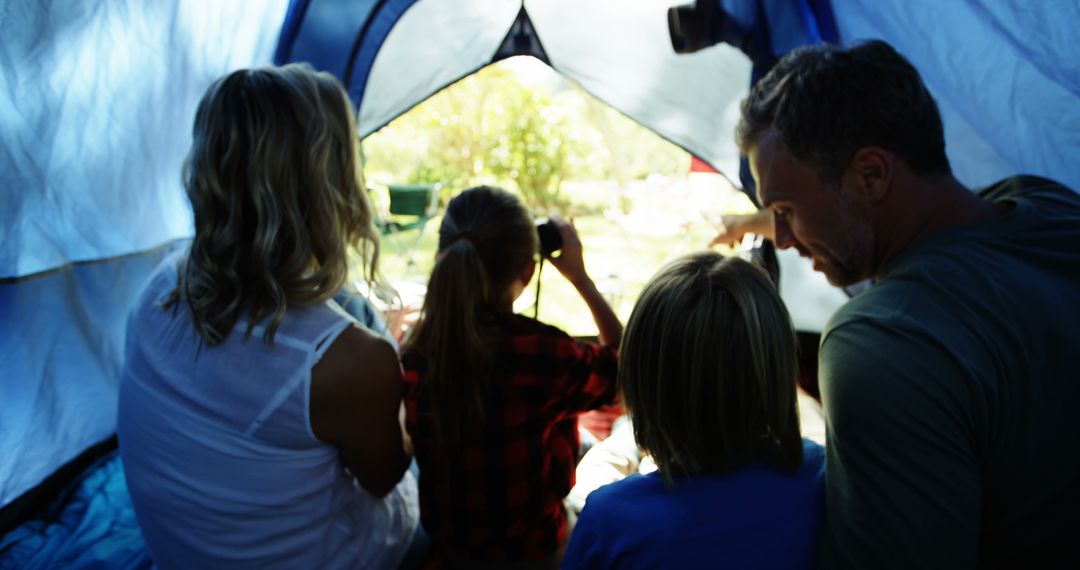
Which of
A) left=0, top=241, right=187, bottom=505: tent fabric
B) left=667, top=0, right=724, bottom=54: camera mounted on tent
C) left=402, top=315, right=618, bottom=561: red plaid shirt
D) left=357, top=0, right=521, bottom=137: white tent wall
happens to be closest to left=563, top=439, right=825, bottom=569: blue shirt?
left=402, top=315, right=618, bottom=561: red plaid shirt

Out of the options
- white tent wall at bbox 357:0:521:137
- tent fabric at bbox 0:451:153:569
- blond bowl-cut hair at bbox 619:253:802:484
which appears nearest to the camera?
blond bowl-cut hair at bbox 619:253:802:484

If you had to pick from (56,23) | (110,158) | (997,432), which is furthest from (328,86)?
(997,432)

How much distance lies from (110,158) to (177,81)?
303mm

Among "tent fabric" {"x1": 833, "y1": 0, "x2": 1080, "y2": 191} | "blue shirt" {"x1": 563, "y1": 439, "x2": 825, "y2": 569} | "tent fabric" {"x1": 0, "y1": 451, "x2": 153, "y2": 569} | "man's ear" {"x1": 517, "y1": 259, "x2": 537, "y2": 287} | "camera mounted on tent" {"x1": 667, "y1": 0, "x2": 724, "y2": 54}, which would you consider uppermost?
"tent fabric" {"x1": 833, "y1": 0, "x2": 1080, "y2": 191}

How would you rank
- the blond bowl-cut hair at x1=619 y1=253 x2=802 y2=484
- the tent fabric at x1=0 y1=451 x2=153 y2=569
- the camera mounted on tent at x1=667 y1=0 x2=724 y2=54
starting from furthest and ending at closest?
the camera mounted on tent at x1=667 y1=0 x2=724 y2=54
the tent fabric at x1=0 y1=451 x2=153 y2=569
the blond bowl-cut hair at x1=619 y1=253 x2=802 y2=484

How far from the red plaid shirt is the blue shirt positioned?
0.44 metres

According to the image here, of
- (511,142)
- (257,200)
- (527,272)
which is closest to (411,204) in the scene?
(511,142)

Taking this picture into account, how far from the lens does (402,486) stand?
1.54m

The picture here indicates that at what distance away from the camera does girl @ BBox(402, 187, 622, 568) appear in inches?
53.1

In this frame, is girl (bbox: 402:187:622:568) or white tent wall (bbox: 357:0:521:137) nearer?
girl (bbox: 402:187:622:568)

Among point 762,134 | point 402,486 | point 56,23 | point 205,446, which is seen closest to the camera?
point 205,446

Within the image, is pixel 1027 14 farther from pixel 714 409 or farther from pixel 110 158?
pixel 110 158

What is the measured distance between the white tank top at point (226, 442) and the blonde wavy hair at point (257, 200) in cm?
4

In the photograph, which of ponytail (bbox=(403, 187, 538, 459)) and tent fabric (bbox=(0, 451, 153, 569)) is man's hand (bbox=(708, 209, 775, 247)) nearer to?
ponytail (bbox=(403, 187, 538, 459))
